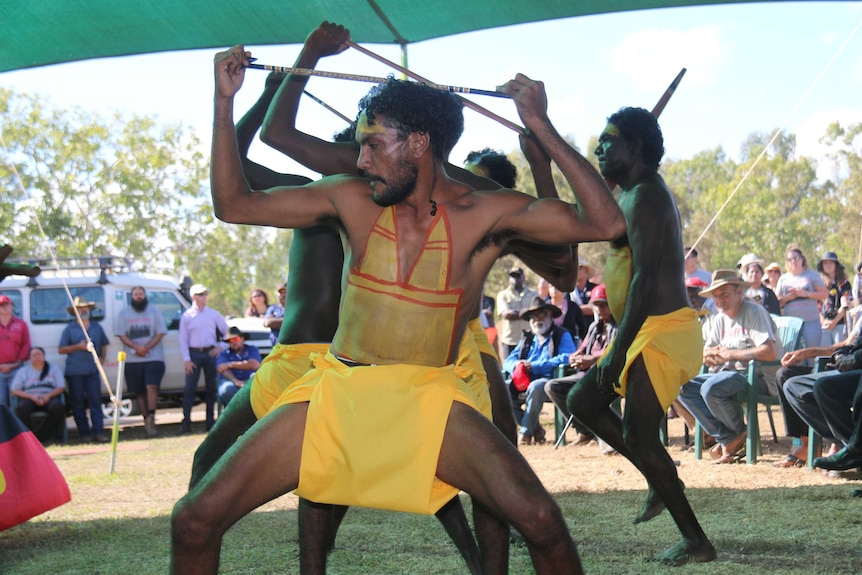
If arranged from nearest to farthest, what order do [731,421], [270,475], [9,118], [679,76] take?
1. [270,475]
2. [679,76]
3. [731,421]
4. [9,118]

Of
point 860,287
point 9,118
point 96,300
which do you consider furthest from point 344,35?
point 9,118

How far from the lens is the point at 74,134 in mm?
33812

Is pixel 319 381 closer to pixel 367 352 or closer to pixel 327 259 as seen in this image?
pixel 367 352

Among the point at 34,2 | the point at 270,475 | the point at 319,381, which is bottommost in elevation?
the point at 270,475

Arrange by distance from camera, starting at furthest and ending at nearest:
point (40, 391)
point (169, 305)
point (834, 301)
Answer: point (169, 305) < point (834, 301) < point (40, 391)

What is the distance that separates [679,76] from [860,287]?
22.6 ft

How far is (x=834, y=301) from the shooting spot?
1287cm

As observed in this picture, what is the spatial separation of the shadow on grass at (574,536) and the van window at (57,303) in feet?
24.8

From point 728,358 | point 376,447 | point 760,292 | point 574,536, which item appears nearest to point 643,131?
point 574,536

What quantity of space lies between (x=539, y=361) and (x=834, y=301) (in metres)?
4.52

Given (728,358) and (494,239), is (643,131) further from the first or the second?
(728,358)

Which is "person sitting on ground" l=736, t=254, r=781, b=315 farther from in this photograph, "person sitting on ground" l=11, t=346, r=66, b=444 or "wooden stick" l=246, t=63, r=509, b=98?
"wooden stick" l=246, t=63, r=509, b=98

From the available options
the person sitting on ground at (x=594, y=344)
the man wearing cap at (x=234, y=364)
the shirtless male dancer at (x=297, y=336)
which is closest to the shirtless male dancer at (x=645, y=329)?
the shirtless male dancer at (x=297, y=336)

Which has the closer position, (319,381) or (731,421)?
(319,381)
